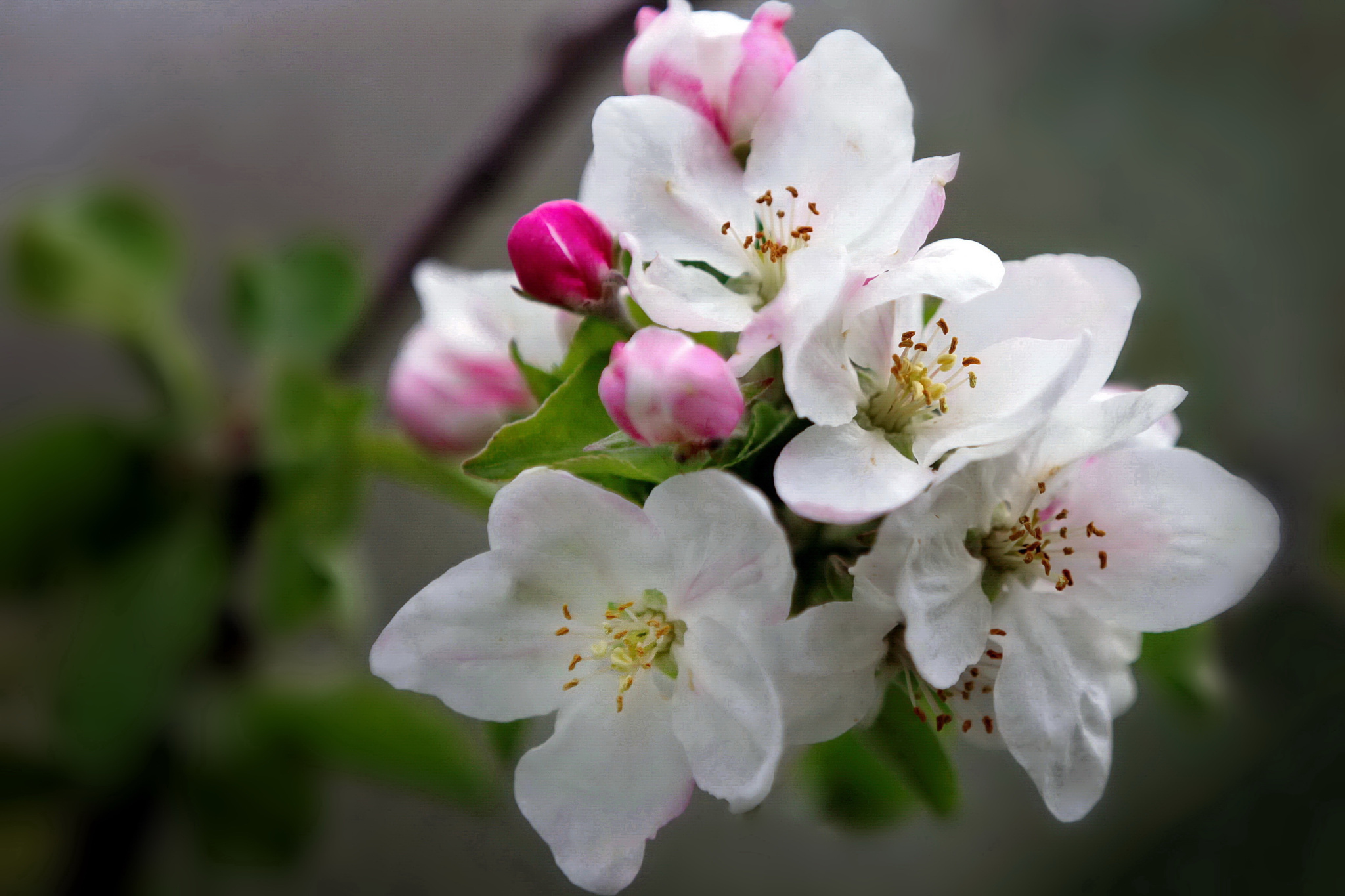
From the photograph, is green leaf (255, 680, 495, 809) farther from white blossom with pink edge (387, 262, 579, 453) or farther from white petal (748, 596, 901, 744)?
white petal (748, 596, 901, 744)

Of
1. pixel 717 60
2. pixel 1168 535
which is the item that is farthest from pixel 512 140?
pixel 1168 535

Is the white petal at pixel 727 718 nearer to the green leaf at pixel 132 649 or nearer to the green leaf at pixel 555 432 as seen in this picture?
the green leaf at pixel 555 432

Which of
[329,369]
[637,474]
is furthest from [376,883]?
[637,474]

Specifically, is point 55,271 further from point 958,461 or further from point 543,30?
point 958,461

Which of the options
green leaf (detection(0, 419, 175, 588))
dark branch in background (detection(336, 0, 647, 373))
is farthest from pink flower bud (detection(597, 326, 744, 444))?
green leaf (detection(0, 419, 175, 588))

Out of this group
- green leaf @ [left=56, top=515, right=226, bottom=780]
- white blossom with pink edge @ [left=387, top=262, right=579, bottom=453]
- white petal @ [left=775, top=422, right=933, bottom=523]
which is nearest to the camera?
white petal @ [left=775, top=422, right=933, bottom=523]

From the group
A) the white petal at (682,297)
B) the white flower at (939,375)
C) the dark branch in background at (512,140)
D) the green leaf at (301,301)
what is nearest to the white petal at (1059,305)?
the white flower at (939,375)
